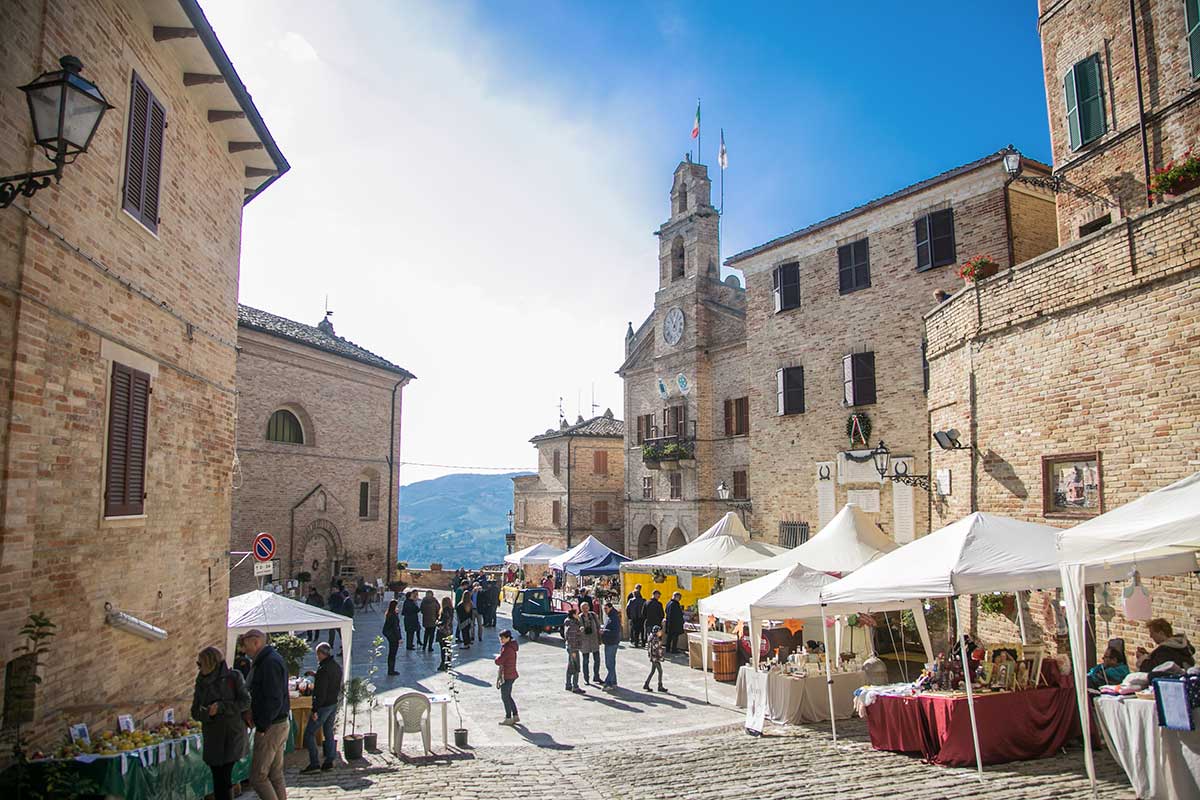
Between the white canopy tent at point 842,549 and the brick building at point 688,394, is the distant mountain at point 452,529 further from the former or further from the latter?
the white canopy tent at point 842,549

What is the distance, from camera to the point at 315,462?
26406mm

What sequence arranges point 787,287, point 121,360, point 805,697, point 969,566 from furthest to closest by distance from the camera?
point 787,287, point 805,697, point 969,566, point 121,360

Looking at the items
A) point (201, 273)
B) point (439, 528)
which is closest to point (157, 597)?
point (201, 273)

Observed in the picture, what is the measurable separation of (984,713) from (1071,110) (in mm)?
12133

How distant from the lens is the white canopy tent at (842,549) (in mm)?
14711

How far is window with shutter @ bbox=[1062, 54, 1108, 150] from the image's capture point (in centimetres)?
1459

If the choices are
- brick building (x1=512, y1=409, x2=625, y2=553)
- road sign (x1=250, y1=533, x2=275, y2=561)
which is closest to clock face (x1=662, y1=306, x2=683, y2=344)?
brick building (x1=512, y1=409, x2=625, y2=553)

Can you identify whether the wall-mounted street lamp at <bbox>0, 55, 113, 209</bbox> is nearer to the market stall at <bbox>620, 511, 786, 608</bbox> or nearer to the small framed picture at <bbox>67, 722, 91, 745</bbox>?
the small framed picture at <bbox>67, 722, 91, 745</bbox>

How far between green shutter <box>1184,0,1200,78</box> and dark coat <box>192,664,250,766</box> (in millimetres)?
16006

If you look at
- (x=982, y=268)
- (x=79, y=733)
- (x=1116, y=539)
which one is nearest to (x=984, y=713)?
(x=1116, y=539)

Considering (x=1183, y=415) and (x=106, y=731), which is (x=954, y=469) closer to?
(x=1183, y=415)

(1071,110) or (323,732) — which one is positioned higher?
(1071,110)

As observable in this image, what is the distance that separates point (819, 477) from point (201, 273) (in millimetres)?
17652

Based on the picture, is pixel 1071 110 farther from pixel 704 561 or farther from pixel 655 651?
pixel 655 651
